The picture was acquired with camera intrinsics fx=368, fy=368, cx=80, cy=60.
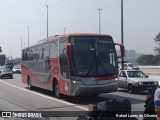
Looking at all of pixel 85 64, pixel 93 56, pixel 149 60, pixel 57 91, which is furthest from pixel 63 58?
pixel 149 60

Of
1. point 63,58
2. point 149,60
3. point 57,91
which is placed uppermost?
point 63,58

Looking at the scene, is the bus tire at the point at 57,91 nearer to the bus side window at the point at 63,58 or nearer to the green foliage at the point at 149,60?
the bus side window at the point at 63,58

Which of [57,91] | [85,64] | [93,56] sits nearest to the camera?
[85,64]

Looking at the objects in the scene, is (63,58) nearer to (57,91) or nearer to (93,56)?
(93,56)

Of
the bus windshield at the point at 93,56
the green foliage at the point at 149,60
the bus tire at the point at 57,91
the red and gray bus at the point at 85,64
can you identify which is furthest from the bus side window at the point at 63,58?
the green foliage at the point at 149,60

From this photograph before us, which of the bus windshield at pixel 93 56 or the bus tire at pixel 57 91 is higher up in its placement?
the bus windshield at pixel 93 56

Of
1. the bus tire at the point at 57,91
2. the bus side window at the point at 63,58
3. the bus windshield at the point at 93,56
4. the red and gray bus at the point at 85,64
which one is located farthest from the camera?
the bus tire at the point at 57,91

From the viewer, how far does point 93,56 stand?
17250mm

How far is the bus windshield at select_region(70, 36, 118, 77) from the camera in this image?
16969 mm

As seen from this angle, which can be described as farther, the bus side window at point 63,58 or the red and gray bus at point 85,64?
the bus side window at point 63,58

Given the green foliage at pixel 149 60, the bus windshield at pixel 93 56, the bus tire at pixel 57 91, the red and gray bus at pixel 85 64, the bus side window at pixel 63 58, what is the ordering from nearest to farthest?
the red and gray bus at pixel 85 64
the bus windshield at pixel 93 56
the bus side window at pixel 63 58
the bus tire at pixel 57 91
the green foliage at pixel 149 60

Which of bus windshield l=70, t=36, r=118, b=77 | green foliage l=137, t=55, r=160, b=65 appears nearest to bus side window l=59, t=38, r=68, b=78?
bus windshield l=70, t=36, r=118, b=77

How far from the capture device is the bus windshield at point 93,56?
55.7ft

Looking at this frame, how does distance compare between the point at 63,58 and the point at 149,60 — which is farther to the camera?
the point at 149,60
